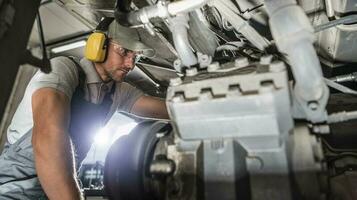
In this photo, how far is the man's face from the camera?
1.62m

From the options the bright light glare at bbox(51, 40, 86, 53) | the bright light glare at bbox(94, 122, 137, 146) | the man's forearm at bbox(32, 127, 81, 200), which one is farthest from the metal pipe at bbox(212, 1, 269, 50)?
the bright light glare at bbox(94, 122, 137, 146)

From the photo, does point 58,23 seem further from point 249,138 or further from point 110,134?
point 249,138

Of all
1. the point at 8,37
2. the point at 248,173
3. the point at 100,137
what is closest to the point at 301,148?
the point at 248,173

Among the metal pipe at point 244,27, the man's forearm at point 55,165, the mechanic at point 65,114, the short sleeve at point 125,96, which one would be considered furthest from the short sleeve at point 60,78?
the metal pipe at point 244,27

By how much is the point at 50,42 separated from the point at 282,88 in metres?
2.00

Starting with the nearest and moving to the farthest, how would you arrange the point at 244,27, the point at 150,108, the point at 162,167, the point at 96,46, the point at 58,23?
the point at 162,167
the point at 244,27
the point at 96,46
the point at 150,108
the point at 58,23

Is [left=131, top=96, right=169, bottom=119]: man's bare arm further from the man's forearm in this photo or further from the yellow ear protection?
the man's forearm

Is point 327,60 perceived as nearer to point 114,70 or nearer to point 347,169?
point 347,169

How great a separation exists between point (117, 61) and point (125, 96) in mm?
271

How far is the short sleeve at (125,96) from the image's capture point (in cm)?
179

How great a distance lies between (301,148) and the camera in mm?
716

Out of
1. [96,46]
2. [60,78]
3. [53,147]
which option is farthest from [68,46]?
[53,147]

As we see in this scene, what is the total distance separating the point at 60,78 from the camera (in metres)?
1.29

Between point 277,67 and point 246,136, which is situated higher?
point 277,67
